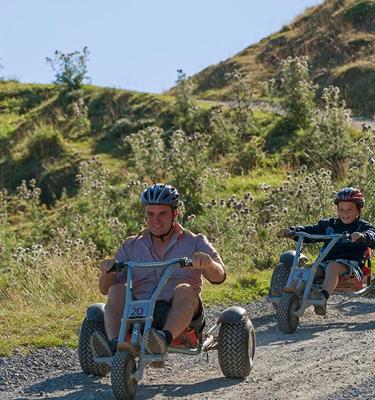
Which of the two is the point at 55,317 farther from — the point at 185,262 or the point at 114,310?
the point at 185,262

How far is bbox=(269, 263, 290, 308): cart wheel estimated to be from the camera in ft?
35.1

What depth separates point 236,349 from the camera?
778cm

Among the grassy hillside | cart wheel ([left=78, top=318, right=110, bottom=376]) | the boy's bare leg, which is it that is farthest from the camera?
the grassy hillside

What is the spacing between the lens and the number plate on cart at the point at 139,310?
7.38m

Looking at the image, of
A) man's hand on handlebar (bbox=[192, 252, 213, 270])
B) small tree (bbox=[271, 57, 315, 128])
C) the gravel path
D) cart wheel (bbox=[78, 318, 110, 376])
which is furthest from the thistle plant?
man's hand on handlebar (bbox=[192, 252, 213, 270])

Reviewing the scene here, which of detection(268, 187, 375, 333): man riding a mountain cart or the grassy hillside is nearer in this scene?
detection(268, 187, 375, 333): man riding a mountain cart

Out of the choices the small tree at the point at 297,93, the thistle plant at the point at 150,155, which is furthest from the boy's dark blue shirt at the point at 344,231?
the small tree at the point at 297,93

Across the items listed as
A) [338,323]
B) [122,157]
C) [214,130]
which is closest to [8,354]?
[338,323]

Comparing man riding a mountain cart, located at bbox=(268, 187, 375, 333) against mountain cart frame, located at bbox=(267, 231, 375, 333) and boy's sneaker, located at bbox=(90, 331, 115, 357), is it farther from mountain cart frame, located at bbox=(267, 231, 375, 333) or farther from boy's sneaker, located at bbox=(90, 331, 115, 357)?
boy's sneaker, located at bbox=(90, 331, 115, 357)

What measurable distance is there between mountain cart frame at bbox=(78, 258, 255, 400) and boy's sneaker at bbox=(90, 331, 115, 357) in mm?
40

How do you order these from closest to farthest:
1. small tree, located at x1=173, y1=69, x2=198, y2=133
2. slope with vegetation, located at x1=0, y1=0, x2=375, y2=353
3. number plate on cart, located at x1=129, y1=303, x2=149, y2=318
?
1. number plate on cart, located at x1=129, y1=303, x2=149, y2=318
2. slope with vegetation, located at x1=0, y1=0, x2=375, y2=353
3. small tree, located at x1=173, y1=69, x2=198, y2=133

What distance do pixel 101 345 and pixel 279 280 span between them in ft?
12.0

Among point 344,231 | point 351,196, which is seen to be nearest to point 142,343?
point 344,231

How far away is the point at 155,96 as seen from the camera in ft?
107
